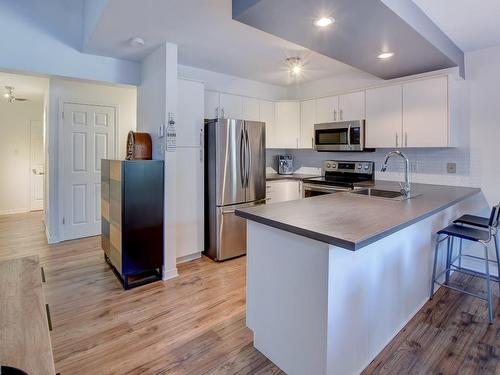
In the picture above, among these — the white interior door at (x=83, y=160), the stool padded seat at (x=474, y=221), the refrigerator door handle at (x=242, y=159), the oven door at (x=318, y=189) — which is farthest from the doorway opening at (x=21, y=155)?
the stool padded seat at (x=474, y=221)

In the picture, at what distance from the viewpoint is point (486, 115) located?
3.05m

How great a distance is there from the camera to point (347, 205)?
→ 218 centimetres

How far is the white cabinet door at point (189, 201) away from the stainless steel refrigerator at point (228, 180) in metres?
0.12

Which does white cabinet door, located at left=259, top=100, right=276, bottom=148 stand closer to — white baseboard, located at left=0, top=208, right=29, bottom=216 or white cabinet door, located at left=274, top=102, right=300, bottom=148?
white cabinet door, located at left=274, top=102, right=300, bottom=148

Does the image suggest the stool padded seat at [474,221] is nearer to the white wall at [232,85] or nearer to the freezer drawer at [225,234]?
the freezer drawer at [225,234]

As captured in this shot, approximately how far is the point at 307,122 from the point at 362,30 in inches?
89.2

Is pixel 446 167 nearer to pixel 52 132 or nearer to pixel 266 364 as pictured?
pixel 266 364

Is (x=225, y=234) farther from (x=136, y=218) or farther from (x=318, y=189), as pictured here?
Answer: (x=318, y=189)

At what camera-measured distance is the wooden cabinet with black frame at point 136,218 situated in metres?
2.78

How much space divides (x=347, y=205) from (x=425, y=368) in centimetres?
109

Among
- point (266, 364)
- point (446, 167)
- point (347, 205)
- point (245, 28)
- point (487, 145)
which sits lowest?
point (266, 364)

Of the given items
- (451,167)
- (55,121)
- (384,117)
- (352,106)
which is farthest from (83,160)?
(451,167)

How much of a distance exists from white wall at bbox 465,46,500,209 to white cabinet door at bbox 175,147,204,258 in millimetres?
2996

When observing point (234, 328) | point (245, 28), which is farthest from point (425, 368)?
point (245, 28)
